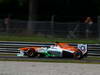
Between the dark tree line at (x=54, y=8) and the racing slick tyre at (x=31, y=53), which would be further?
the dark tree line at (x=54, y=8)

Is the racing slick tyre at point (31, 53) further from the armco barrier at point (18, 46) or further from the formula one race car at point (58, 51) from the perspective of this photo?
the armco barrier at point (18, 46)

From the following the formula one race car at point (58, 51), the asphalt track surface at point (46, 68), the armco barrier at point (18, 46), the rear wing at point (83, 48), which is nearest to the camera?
the asphalt track surface at point (46, 68)

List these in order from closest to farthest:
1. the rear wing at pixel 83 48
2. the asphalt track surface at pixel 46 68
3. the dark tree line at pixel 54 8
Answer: the asphalt track surface at pixel 46 68
the rear wing at pixel 83 48
the dark tree line at pixel 54 8

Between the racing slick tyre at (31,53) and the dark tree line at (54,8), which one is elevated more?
the dark tree line at (54,8)

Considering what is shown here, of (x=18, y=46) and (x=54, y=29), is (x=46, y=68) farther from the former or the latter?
(x=54, y=29)

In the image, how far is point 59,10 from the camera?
38.1 m

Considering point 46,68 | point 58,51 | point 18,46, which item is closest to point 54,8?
point 18,46

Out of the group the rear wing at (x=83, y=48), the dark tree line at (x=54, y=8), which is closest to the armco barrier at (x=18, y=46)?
the rear wing at (x=83, y=48)

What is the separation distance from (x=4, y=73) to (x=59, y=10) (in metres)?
27.9

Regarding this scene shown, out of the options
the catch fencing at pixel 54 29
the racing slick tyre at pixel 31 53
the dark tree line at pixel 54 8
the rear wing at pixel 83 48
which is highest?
the dark tree line at pixel 54 8

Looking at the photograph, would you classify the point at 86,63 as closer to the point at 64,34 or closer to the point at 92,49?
the point at 92,49

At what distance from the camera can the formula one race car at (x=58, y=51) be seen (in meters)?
13.7

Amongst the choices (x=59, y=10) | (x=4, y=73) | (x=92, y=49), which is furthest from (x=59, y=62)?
(x=59, y=10)

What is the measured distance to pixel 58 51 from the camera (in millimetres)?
13719
